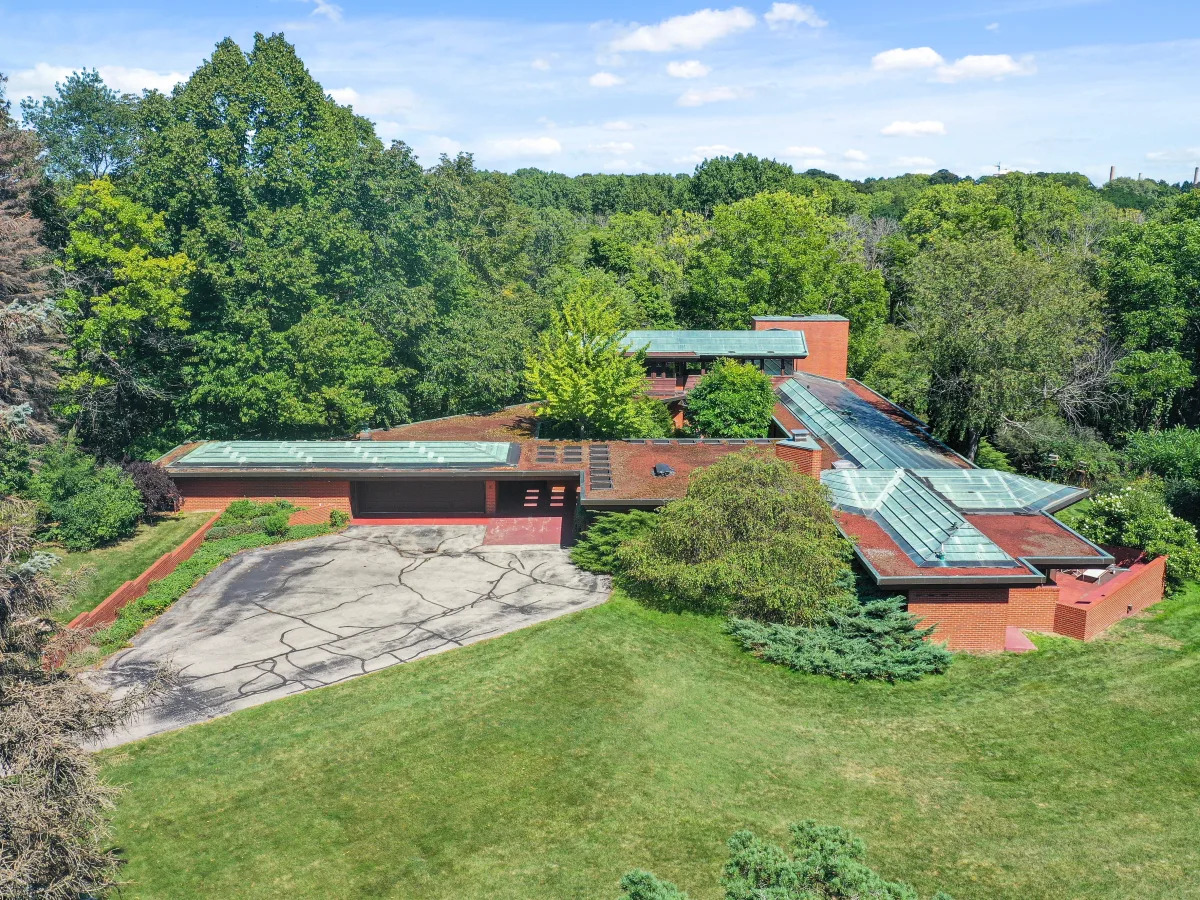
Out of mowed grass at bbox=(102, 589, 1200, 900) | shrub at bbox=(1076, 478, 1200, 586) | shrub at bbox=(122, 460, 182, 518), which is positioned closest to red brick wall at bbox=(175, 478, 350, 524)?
shrub at bbox=(122, 460, 182, 518)

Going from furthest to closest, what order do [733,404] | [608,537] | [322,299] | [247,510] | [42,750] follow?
[322,299] → [733,404] → [247,510] → [608,537] → [42,750]

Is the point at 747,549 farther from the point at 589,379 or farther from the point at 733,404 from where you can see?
the point at 733,404

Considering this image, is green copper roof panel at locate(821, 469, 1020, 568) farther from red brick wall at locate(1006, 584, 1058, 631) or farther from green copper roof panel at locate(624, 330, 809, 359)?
green copper roof panel at locate(624, 330, 809, 359)

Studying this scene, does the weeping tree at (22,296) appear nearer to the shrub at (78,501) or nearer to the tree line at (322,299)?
the tree line at (322,299)

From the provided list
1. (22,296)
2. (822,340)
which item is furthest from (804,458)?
(22,296)

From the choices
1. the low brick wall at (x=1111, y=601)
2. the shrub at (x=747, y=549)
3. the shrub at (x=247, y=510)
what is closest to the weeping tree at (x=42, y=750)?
the shrub at (x=747, y=549)

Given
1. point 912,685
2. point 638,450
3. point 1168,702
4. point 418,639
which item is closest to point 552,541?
point 638,450
